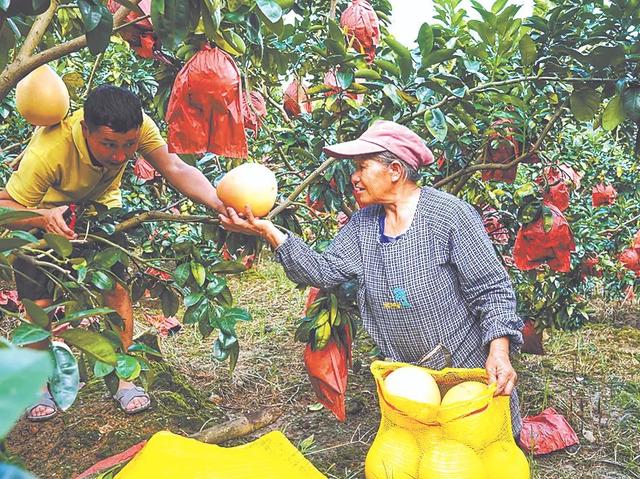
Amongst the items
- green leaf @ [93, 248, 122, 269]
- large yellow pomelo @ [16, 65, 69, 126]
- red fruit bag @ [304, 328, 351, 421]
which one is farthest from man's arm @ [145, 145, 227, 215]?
red fruit bag @ [304, 328, 351, 421]

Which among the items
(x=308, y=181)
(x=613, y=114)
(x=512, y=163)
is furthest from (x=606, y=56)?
(x=308, y=181)

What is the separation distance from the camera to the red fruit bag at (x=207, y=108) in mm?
1744

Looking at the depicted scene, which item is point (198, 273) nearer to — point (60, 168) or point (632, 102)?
point (60, 168)

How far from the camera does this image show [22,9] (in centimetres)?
116

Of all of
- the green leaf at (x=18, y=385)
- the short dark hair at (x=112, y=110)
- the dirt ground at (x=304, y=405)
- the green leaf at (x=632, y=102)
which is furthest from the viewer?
the dirt ground at (x=304, y=405)

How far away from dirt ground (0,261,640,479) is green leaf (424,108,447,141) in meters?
1.09

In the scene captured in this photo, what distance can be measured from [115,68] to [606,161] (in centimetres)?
287

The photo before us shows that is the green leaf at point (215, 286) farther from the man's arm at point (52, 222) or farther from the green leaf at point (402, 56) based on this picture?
the green leaf at point (402, 56)

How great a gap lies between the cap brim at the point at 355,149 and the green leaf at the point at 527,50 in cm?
53

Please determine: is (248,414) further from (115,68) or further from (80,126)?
(115,68)

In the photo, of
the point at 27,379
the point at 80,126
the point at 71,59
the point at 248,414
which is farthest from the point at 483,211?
the point at 27,379

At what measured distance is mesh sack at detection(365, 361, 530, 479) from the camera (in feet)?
5.83

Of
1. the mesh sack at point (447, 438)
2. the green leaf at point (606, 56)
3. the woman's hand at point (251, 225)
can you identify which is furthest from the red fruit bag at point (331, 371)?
the green leaf at point (606, 56)

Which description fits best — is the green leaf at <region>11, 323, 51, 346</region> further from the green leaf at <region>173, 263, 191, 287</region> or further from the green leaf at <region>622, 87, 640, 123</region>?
the green leaf at <region>622, 87, 640, 123</region>
